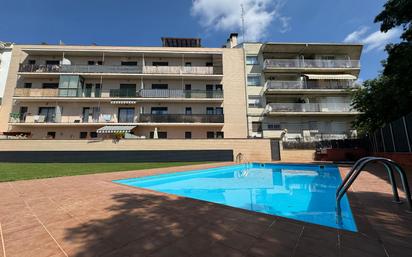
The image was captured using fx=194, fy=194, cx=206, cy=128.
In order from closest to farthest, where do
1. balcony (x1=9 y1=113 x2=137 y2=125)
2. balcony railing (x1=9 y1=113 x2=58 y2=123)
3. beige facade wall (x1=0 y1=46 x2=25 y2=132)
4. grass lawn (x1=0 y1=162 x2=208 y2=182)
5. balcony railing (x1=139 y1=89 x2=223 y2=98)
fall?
grass lawn (x1=0 y1=162 x2=208 y2=182) → balcony railing (x1=9 y1=113 x2=58 y2=123) → balcony (x1=9 y1=113 x2=137 y2=125) → beige facade wall (x1=0 y1=46 x2=25 y2=132) → balcony railing (x1=139 y1=89 x2=223 y2=98)

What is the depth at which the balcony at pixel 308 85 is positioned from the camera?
25.4 m

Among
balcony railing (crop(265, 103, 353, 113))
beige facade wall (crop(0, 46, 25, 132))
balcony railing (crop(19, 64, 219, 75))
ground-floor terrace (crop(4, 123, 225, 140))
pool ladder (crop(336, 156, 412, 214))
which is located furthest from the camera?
balcony railing (crop(265, 103, 353, 113))

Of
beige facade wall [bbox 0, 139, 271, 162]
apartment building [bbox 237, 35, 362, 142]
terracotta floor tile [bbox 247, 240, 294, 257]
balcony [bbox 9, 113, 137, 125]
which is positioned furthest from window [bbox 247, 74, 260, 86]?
terracotta floor tile [bbox 247, 240, 294, 257]

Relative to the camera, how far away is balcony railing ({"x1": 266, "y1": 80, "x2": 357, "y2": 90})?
2541 centimetres

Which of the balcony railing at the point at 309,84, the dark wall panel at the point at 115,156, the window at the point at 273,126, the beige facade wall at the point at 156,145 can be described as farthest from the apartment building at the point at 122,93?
the balcony railing at the point at 309,84

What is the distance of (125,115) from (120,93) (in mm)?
2762

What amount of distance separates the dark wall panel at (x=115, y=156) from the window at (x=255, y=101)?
839 centimetres

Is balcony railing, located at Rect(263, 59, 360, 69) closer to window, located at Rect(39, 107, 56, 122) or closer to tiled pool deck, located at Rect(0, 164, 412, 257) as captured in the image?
tiled pool deck, located at Rect(0, 164, 412, 257)

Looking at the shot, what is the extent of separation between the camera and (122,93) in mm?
23984

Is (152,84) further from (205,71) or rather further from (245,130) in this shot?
(245,130)

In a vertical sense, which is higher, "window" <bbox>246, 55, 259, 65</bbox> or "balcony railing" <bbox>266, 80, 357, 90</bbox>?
"window" <bbox>246, 55, 259, 65</bbox>

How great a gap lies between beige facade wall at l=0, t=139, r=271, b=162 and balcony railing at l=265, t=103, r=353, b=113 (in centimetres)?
541

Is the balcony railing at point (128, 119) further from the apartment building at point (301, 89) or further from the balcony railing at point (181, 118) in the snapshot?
the apartment building at point (301, 89)

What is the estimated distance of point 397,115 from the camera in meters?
15.5
